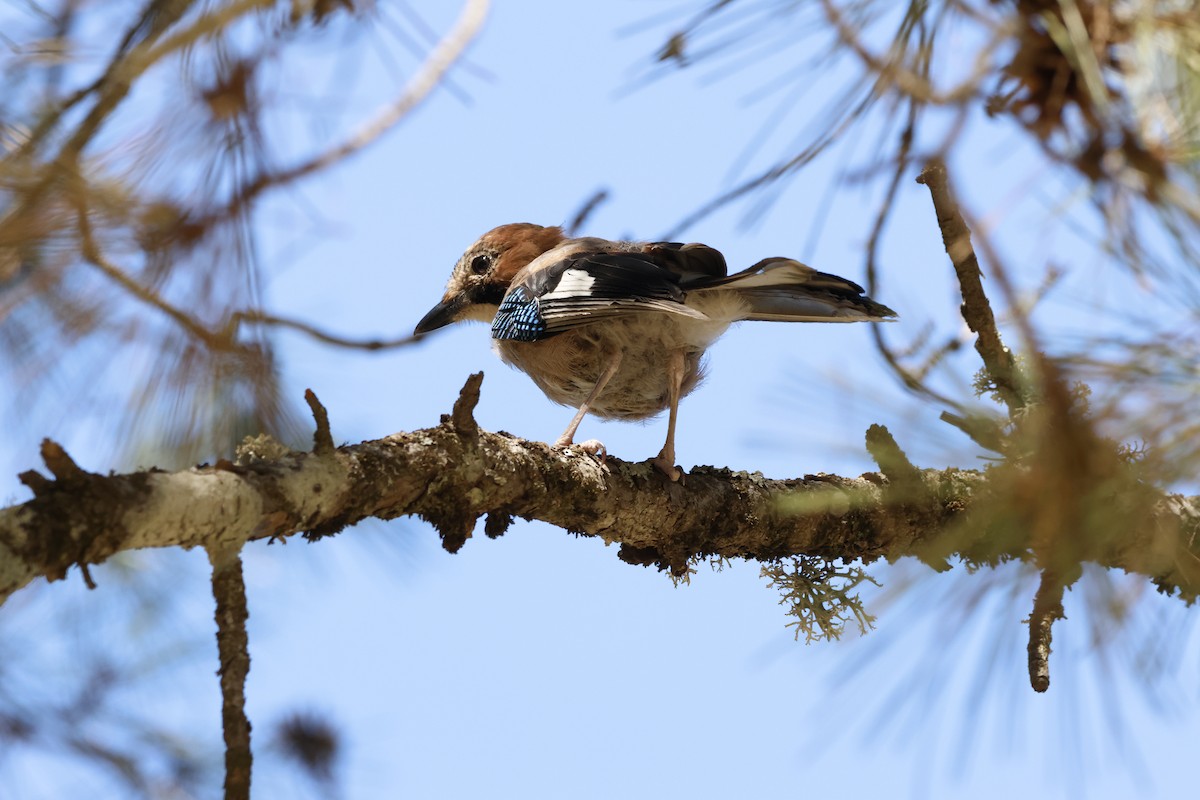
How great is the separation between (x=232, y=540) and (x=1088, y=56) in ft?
6.69

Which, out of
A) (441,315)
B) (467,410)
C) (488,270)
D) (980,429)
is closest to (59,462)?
(467,410)

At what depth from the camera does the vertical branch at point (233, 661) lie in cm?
255

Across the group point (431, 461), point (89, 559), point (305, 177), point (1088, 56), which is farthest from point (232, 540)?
point (1088, 56)

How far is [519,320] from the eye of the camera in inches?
191

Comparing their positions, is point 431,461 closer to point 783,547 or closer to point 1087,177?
point 783,547

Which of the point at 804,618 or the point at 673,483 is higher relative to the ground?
the point at 673,483

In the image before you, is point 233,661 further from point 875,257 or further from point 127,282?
point 875,257

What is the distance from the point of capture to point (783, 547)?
4.14 metres

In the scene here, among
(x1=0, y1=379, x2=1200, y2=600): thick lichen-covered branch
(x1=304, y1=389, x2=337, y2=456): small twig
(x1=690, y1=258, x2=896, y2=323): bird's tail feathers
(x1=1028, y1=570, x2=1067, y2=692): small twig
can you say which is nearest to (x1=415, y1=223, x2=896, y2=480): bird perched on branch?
(x1=690, y1=258, x2=896, y2=323): bird's tail feathers

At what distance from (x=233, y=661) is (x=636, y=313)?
2.50m

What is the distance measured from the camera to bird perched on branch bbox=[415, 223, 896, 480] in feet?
14.8

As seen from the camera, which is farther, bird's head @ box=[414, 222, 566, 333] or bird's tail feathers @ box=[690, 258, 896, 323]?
bird's head @ box=[414, 222, 566, 333]

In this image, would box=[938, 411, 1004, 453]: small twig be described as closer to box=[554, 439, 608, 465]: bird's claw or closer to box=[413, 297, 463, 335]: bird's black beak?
box=[554, 439, 608, 465]: bird's claw

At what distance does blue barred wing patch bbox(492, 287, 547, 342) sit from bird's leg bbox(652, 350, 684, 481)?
54 centimetres
